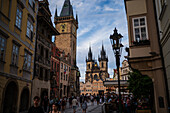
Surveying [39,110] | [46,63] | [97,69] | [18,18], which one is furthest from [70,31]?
[97,69]

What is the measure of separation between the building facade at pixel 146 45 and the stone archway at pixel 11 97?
33.9 feet

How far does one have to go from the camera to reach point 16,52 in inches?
582

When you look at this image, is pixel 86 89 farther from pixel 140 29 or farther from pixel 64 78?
pixel 140 29

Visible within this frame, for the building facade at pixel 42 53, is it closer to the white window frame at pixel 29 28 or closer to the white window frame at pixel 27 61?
the white window frame at pixel 27 61

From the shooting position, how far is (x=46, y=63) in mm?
23859

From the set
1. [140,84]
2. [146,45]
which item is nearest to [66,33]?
[146,45]

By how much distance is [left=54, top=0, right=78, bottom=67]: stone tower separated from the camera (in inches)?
2482

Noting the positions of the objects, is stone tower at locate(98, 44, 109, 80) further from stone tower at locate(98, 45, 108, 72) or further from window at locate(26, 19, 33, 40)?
window at locate(26, 19, 33, 40)

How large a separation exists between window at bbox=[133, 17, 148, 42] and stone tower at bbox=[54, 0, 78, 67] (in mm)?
50008

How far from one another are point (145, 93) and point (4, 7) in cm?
1173

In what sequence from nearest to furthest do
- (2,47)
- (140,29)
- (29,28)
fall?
(140,29) → (2,47) → (29,28)

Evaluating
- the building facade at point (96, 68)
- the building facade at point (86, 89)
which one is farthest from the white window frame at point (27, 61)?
the building facade at point (96, 68)

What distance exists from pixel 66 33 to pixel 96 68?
79850 mm

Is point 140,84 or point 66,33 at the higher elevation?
point 66,33
